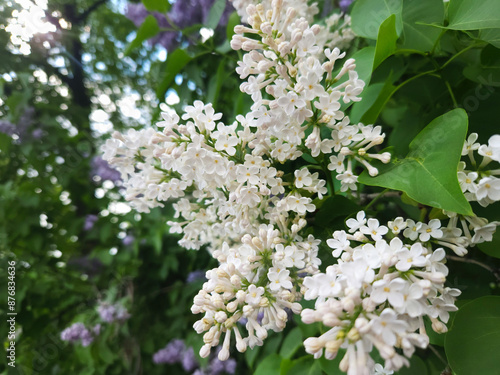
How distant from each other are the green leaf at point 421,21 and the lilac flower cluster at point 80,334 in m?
1.66

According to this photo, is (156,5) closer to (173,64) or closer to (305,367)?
(173,64)

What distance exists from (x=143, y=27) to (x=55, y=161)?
1068mm

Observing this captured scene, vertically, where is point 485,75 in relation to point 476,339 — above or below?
above

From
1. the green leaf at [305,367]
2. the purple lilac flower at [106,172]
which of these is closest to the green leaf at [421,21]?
the green leaf at [305,367]

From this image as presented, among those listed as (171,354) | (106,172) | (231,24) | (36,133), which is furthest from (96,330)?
(231,24)

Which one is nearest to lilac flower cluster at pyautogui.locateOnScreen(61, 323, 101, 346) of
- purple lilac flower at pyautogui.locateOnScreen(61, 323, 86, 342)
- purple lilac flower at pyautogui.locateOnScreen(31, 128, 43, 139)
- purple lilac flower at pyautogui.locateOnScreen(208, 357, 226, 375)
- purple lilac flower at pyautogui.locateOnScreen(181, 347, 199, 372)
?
purple lilac flower at pyautogui.locateOnScreen(61, 323, 86, 342)

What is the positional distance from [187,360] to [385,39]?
153 cm

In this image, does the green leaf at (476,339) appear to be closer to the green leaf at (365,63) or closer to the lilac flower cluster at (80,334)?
the green leaf at (365,63)

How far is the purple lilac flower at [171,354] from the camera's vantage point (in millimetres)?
1690

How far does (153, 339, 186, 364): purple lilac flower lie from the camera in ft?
5.55

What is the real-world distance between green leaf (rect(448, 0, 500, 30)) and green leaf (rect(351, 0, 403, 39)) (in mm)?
89

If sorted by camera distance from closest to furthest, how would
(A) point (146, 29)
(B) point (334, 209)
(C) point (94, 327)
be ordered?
(B) point (334, 209)
(A) point (146, 29)
(C) point (94, 327)

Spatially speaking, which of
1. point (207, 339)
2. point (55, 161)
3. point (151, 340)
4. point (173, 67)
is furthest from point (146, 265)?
point (207, 339)

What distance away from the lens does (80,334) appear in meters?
1.58
